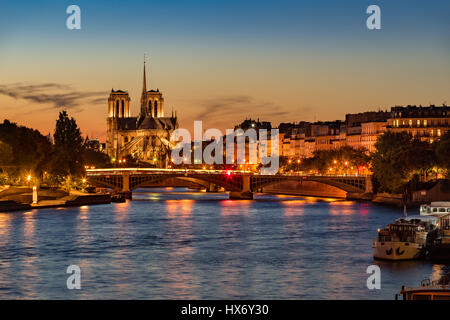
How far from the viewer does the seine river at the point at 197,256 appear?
27609 millimetres

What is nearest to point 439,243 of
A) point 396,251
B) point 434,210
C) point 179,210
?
point 396,251

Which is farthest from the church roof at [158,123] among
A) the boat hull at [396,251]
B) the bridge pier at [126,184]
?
the boat hull at [396,251]

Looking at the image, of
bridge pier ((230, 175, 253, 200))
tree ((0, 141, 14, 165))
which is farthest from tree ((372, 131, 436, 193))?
tree ((0, 141, 14, 165))

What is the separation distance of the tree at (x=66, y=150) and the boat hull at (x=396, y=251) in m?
47.8

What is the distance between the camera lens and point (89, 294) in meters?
26.9

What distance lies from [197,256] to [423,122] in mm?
72997

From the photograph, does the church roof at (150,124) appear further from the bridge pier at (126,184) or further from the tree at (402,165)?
the tree at (402,165)

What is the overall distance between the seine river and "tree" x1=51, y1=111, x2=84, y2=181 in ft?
55.6

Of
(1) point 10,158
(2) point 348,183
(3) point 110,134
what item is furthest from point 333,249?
(3) point 110,134

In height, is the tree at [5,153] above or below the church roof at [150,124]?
below

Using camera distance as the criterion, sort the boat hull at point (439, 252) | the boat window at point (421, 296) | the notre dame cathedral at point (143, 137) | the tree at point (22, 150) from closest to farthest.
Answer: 1. the boat window at point (421, 296)
2. the boat hull at point (439, 252)
3. the tree at point (22, 150)
4. the notre dame cathedral at point (143, 137)

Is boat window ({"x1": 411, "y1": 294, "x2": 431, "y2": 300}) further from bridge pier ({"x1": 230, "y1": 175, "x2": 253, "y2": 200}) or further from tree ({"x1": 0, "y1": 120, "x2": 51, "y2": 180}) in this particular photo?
bridge pier ({"x1": 230, "y1": 175, "x2": 253, "y2": 200})

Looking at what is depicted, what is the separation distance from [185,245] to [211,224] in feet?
39.3
